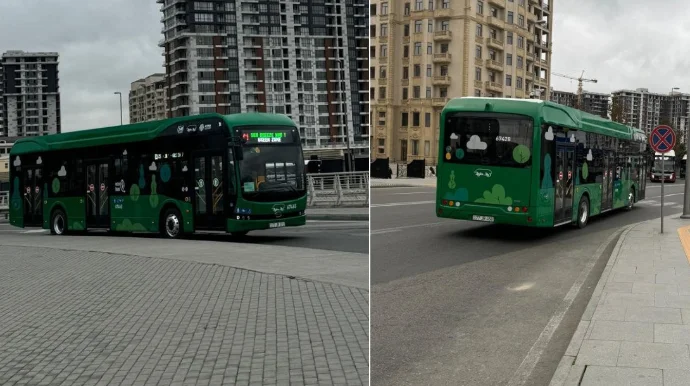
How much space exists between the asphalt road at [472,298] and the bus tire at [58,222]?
30.3 ft

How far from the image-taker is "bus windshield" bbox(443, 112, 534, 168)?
12.3 m

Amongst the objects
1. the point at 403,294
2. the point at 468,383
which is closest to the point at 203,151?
the point at 403,294

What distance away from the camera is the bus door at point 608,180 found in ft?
55.6

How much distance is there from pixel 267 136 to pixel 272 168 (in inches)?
27.6

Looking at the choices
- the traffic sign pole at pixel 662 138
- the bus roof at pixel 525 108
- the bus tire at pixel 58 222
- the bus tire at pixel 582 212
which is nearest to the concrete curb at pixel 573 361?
the bus roof at pixel 525 108

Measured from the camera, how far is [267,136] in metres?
14.8

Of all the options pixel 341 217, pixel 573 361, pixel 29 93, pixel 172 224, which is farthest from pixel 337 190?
pixel 573 361

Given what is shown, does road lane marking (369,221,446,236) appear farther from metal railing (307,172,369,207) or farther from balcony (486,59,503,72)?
metal railing (307,172,369,207)

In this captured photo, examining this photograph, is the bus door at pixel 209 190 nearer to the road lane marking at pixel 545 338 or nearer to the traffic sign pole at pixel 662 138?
the road lane marking at pixel 545 338

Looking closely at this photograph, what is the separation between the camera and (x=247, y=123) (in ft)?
48.3

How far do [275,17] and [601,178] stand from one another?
8387 millimetres

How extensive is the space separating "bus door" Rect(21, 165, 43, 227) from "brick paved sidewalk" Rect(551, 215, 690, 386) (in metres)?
15.9

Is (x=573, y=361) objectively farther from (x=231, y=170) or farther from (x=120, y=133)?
(x=120, y=133)

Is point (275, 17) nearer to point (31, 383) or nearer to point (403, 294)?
point (403, 294)
